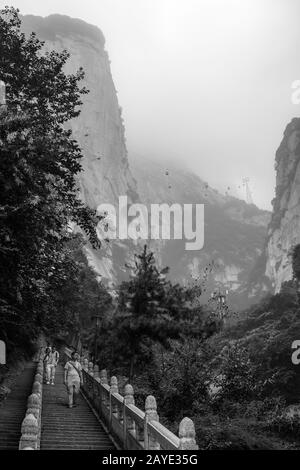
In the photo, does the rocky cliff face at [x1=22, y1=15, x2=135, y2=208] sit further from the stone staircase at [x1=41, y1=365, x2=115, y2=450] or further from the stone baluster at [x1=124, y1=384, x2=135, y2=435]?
the stone baluster at [x1=124, y1=384, x2=135, y2=435]

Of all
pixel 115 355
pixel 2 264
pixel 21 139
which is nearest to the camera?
pixel 21 139

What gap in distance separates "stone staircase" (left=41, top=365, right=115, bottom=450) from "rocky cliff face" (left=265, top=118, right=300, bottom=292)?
351 ft

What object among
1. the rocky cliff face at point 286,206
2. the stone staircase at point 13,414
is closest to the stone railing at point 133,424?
the stone staircase at point 13,414

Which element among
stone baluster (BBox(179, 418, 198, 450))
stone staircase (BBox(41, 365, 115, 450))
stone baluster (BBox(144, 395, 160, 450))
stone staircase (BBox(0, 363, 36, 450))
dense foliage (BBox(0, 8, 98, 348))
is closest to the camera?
stone baluster (BBox(179, 418, 198, 450))

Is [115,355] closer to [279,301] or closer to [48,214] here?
[48,214]

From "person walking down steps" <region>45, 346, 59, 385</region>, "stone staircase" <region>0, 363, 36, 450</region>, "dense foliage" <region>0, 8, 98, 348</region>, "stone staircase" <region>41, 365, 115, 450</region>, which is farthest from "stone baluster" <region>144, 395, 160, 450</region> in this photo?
"person walking down steps" <region>45, 346, 59, 385</region>

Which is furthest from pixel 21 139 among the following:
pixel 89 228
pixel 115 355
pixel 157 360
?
pixel 115 355

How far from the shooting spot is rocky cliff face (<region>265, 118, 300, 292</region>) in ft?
407

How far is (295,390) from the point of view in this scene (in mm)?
30094

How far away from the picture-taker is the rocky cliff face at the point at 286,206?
124m

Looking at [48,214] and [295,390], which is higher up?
[48,214]

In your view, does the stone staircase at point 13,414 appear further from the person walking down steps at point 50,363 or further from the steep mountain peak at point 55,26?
the steep mountain peak at point 55,26

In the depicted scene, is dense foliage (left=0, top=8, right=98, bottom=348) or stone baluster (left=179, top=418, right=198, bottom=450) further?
dense foliage (left=0, top=8, right=98, bottom=348)

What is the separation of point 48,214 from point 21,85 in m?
6.96
